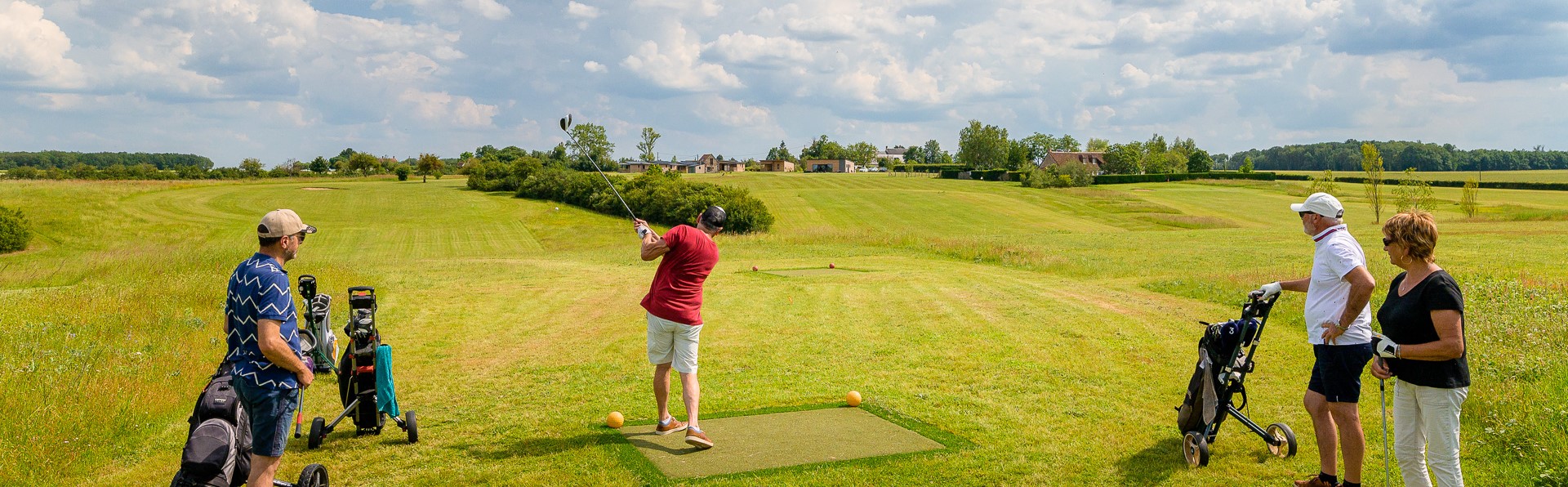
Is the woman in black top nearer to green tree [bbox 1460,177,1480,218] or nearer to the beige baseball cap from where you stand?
the beige baseball cap

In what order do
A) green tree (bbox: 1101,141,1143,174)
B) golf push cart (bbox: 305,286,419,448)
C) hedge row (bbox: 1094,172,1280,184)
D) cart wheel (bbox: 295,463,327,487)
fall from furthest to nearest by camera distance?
green tree (bbox: 1101,141,1143,174) < hedge row (bbox: 1094,172,1280,184) < golf push cart (bbox: 305,286,419,448) < cart wheel (bbox: 295,463,327,487)

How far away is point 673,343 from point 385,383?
261cm

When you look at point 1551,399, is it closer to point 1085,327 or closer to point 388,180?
point 1085,327

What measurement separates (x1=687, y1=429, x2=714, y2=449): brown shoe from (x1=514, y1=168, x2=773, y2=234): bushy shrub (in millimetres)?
51632

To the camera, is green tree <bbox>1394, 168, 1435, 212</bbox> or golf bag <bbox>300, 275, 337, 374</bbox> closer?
golf bag <bbox>300, 275, 337, 374</bbox>

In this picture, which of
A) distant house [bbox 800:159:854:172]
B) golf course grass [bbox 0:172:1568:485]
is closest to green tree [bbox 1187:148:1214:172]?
distant house [bbox 800:159:854:172]

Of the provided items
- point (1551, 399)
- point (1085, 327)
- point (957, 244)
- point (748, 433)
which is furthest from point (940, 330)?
point (957, 244)

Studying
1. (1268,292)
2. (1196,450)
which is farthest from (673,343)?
(1268,292)

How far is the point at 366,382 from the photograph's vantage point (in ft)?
26.9

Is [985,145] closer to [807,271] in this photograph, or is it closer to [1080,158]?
[1080,158]

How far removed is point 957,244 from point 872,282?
12.0 metres

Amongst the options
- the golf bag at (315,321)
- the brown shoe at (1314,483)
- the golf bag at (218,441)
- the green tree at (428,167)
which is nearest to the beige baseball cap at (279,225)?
the golf bag at (218,441)

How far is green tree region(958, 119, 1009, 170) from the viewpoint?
504 ft

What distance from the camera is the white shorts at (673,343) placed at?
26.3 ft
